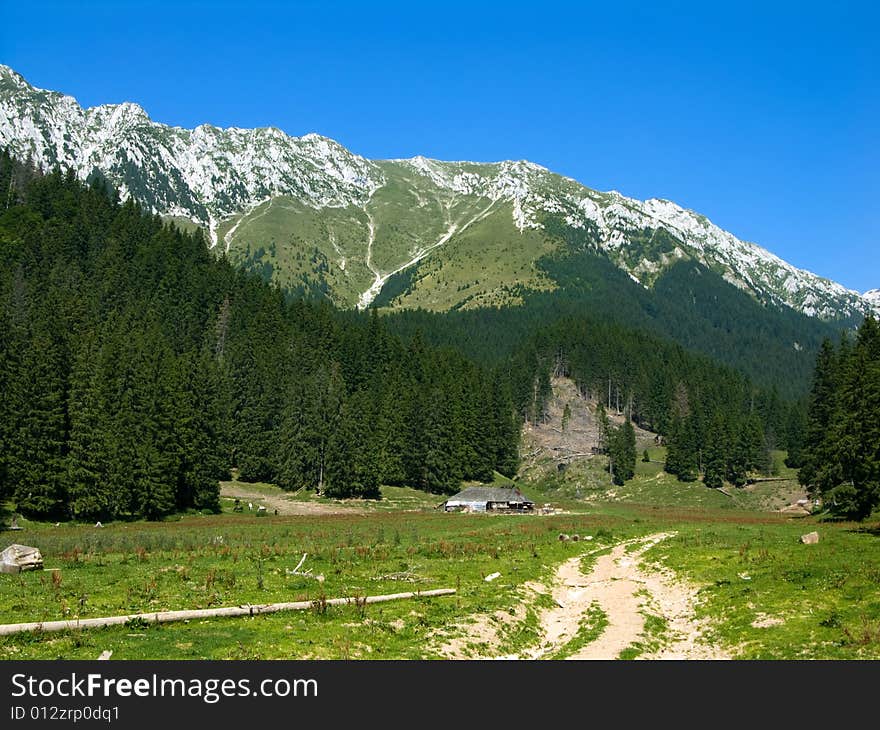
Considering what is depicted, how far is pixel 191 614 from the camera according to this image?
2156 cm

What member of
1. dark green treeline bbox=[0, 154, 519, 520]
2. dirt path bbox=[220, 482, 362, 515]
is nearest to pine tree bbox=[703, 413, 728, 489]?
dark green treeline bbox=[0, 154, 519, 520]

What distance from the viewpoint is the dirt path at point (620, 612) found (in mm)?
20844

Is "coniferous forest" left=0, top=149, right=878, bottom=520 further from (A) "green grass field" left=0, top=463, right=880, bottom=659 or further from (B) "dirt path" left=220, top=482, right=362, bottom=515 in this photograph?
(A) "green grass field" left=0, top=463, right=880, bottom=659

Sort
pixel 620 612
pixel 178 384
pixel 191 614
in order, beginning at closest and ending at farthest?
pixel 191 614 → pixel 620 612 → pixel 178 384

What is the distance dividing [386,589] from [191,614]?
8.76 metres

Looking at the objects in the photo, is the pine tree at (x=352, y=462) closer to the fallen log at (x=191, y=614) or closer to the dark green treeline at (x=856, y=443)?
the dark green treeline at (x=856, y=443)

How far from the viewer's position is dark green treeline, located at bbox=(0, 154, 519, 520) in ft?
227

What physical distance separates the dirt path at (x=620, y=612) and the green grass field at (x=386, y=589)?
471 mm

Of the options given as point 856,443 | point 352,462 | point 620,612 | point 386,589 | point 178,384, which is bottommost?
point 352,462

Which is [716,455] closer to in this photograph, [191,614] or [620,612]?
[620,612]

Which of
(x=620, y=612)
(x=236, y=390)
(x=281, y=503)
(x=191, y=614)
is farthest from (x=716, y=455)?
(x=191, y=614)

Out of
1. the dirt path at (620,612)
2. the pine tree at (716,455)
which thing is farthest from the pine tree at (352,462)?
the pine tree at (716,455)

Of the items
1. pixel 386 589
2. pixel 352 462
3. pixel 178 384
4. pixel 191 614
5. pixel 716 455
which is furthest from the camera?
pixel 716 455

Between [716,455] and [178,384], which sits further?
[716,455]
